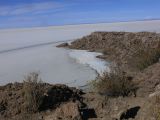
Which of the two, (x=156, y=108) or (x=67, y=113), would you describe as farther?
(x=67, y=113)

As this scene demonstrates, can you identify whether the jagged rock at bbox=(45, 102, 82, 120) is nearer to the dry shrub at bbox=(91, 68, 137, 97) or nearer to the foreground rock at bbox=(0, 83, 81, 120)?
the foreground rock at bbox=(0, 83, 81, 120)

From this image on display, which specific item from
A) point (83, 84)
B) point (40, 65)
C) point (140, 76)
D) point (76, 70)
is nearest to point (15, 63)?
point (40, 65)

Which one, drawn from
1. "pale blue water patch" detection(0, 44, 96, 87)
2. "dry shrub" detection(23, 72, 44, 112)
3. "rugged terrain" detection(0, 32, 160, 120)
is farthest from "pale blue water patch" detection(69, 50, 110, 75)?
"dry shrub" detection(23, 72, 44, 112)

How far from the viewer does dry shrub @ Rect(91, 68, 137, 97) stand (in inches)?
387

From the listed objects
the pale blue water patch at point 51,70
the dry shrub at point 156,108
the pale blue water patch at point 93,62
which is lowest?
the pale blue water patch at point 51,70

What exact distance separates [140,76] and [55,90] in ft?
7.86

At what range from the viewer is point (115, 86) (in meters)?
9.84

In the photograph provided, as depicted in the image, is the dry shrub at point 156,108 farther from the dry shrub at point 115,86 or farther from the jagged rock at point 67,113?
the dry shrub at point 115,86

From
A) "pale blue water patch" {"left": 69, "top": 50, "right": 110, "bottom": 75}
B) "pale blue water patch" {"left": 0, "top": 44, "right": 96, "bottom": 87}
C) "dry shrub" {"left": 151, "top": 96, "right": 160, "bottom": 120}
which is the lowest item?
"pale blue water patch" {"left": 0, "top": 44, "right": 96, "bottom": 87}

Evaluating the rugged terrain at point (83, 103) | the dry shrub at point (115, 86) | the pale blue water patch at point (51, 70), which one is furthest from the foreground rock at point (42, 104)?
the pale blue water patch at point (51, 70)

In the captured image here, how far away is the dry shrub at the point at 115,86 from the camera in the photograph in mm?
9820

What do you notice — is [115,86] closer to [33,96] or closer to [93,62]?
[33,96]

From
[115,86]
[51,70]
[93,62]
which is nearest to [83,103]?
[115,86]

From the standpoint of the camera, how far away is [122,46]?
64.9 feet
